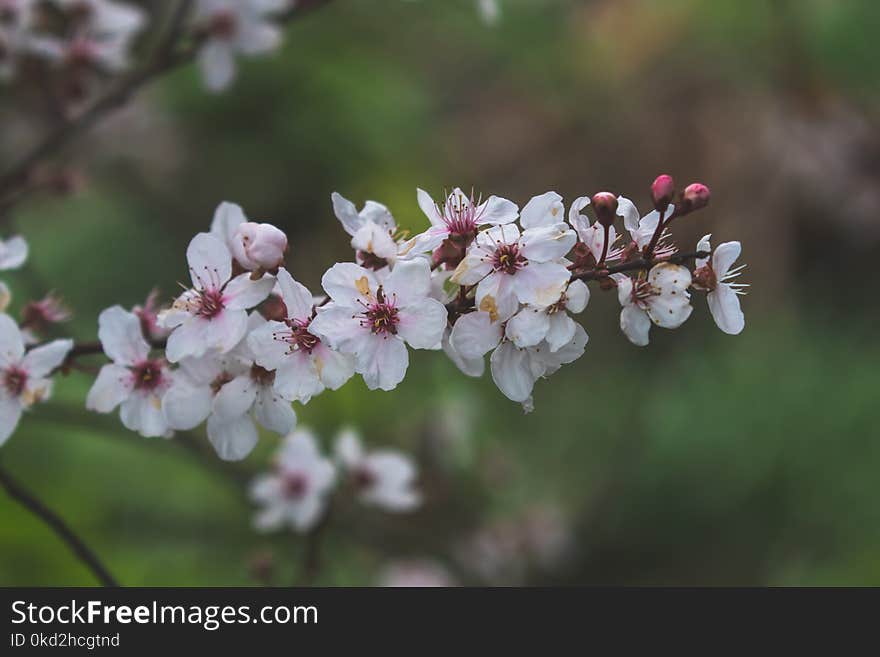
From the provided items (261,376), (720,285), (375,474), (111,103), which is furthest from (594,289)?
(261,376)

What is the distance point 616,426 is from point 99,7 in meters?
2.67

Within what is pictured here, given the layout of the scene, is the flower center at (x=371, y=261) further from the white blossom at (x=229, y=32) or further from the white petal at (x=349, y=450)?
the white blossom at (x=229, y=32)

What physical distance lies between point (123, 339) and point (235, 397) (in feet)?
0.74

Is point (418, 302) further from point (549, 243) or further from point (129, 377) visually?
point (129, 377)

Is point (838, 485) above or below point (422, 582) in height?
above

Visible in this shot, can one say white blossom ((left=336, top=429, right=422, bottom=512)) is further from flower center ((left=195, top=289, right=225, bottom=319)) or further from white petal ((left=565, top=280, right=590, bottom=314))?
white petal ((left=565, top=280, right=590, bottom=314))

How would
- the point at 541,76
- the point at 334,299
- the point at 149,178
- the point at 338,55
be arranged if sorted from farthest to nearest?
the point at 541,76
the point at 338,55
the point at 149,178
the point at 334,299

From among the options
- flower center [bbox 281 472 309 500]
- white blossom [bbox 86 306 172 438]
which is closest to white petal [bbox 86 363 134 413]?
white blossom [bbox 86 306 172 438]

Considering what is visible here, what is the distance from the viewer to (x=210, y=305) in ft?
4.24

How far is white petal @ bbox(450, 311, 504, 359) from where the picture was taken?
47.6 inches

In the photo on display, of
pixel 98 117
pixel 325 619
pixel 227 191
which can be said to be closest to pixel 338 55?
pixel 227 191

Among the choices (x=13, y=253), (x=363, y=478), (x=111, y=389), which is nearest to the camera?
(x=111, y=389)

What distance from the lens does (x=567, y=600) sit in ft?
5.72

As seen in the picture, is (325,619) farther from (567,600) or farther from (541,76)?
(541,76)
